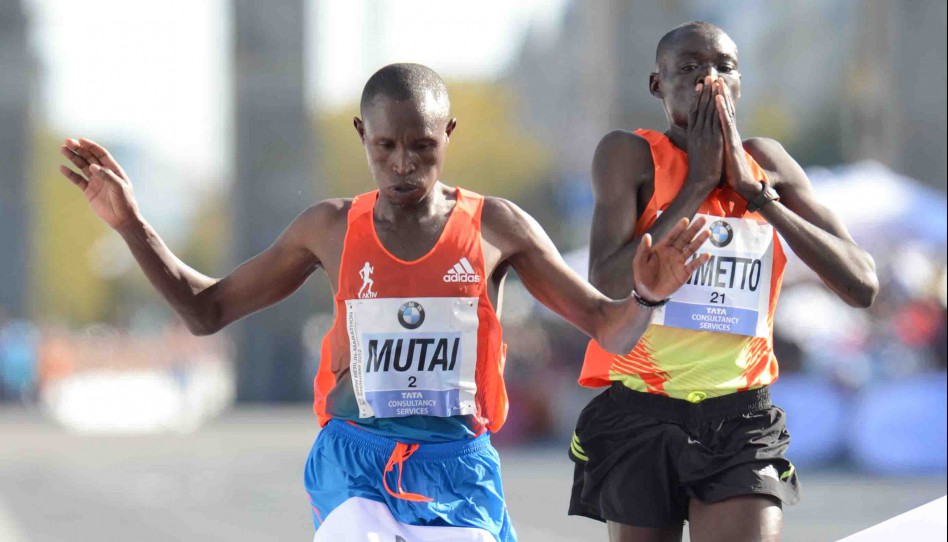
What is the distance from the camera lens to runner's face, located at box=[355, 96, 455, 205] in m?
4.11

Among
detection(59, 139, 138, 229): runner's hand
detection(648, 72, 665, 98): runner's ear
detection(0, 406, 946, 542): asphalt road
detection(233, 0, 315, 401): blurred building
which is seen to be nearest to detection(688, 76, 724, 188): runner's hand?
detection(648, 72, 665, 98): runner's ear

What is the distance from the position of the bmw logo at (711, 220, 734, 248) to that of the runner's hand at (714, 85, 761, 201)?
4.9 inches

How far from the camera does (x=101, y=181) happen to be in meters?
4.53

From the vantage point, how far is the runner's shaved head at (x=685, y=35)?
464cm

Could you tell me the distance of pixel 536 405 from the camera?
20.6 metres

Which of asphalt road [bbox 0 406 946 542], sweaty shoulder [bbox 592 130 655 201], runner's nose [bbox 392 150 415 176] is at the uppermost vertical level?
sweaty shoulder [bbox 592 130 655 201]

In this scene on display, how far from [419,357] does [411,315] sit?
116 mm

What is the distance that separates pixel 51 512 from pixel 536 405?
333 inches

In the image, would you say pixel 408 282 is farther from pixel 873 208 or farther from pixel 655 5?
pixel 655 5

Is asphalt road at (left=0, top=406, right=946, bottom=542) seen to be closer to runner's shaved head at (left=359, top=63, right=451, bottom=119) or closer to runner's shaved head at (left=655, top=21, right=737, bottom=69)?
runner's shaved head at (left=655, top=21, right=737, bottom=69)

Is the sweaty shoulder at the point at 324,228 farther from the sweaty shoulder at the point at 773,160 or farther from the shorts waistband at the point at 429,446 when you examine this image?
the sweaty shoulder at the point at 773,160

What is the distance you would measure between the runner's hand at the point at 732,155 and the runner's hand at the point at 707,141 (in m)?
0.02

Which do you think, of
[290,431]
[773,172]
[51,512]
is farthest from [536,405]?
[773,172]

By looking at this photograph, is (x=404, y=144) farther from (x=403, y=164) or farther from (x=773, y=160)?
(x=773, y=160)
